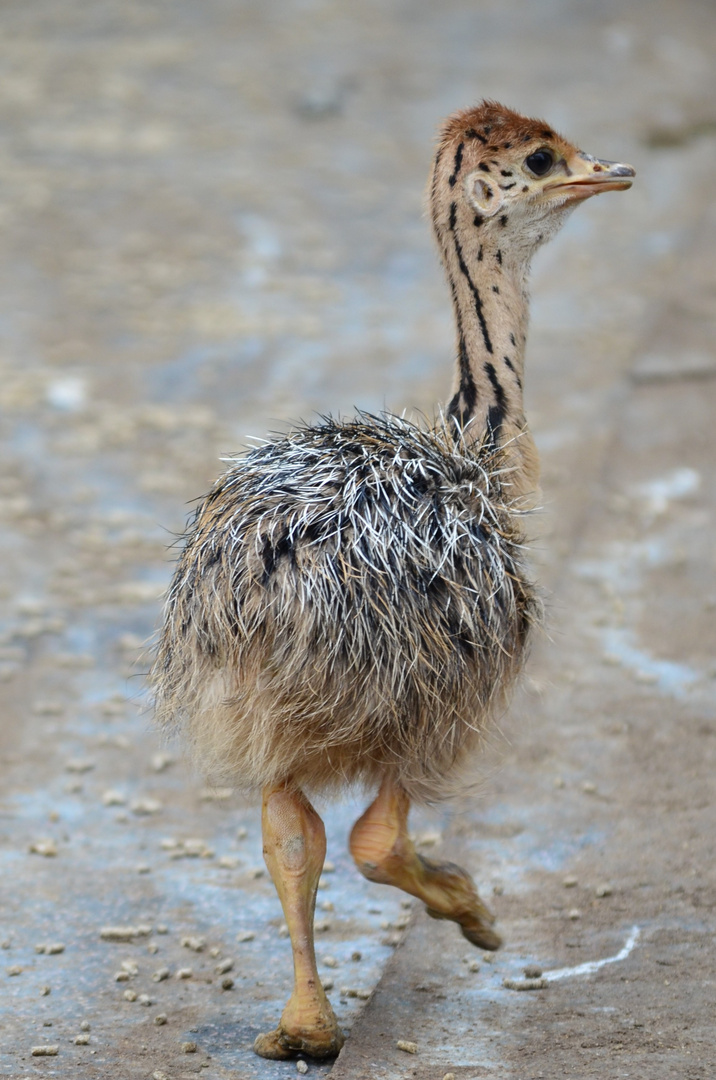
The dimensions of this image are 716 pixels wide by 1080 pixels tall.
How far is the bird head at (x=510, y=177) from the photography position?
4.25 metres

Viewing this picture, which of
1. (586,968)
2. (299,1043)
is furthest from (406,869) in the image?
(586,968)

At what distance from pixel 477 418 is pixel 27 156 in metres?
10.4

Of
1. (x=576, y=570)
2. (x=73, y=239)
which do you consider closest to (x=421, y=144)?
(x=73, y=239)

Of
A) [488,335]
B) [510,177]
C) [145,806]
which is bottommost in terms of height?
[145,806]

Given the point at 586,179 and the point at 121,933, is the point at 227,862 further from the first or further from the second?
the point at 586,179

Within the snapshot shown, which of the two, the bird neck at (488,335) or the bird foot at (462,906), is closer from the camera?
the bird foot at (462,906)

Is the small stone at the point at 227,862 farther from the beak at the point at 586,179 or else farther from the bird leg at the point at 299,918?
the beak at the point at 586,179

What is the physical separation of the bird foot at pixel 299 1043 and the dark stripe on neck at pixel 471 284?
2.04m

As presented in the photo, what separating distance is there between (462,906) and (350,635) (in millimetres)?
959

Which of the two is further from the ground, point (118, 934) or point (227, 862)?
point (227, 862)

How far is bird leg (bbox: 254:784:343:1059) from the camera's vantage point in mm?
3590

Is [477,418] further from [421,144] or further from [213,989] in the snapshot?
[421,144]

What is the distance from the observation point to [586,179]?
436 cm

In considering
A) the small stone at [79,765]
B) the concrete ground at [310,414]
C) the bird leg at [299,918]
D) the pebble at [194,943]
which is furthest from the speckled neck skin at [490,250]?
the small stone at [79,765]
